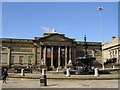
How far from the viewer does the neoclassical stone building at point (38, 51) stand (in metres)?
71.0

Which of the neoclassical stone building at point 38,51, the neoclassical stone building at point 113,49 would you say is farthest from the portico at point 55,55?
the neoclassical stone building at point 113,49

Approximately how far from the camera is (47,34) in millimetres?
75062

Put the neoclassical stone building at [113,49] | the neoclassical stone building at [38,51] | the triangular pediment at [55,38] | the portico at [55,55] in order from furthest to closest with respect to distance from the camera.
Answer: the triangular pediment at [55,38]
the portico at [55,55]
the neoclassical stone building at [38,51]
the neoclassical stone building at [113,49]

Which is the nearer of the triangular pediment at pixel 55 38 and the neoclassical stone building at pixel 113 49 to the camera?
the neoclassical stone building at pixel 113 49

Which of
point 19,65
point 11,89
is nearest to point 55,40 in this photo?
point 19,65

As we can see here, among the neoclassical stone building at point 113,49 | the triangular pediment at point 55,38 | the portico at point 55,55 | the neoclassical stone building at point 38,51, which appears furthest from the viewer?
the triangular pediment at point 55,38

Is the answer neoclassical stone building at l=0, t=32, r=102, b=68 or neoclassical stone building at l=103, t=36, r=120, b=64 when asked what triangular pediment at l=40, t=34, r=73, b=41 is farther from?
neoclassical stone building at l=103, t=36, r=120, b=64

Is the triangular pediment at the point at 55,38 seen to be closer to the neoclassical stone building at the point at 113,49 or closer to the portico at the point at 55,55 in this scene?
the portico at the point at 55,55

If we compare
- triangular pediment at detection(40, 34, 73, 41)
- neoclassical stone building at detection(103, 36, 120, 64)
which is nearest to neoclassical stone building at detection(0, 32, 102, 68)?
triangular pediment at detection(40, 34, 73, 41)

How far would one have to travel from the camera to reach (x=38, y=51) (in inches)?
2847

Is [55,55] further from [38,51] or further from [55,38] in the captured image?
[38,51]

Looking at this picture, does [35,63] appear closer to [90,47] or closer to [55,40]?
[55,40]

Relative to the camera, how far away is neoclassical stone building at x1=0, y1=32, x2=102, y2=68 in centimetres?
7100

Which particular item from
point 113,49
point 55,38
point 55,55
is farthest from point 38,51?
point 113,49
